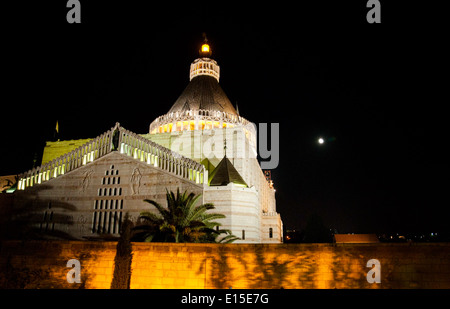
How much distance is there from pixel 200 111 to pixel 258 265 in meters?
24.2

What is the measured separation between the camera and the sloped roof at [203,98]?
35594mm

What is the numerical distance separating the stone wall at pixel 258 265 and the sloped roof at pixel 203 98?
23.5 meters

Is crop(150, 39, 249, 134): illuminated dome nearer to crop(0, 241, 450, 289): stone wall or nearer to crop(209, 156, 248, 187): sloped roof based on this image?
crop(209, 156, 248, 187): sloped roof

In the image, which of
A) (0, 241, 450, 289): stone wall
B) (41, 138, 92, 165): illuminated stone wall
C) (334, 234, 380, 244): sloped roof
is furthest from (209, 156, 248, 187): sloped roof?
(334, 234, 380, 244): sloped roof

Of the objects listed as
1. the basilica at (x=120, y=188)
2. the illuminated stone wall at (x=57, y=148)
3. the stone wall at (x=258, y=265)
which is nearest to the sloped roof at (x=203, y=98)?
the illuminated stone wall at (x=57, y=148)

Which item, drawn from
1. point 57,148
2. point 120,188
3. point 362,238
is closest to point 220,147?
point 120,188

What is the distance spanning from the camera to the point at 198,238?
1612 centimetres

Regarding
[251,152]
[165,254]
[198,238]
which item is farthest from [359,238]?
[165,254]

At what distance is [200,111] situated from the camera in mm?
34219

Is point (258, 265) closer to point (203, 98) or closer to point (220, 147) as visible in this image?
point (220, 147)

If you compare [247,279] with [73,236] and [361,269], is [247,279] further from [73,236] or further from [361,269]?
[73,236]

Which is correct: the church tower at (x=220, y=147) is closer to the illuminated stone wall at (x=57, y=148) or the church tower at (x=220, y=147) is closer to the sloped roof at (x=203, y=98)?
the sloped roof at (x=203, y=98)

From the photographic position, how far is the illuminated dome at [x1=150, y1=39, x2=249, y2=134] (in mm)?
33719

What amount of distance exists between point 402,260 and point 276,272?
4093mm
